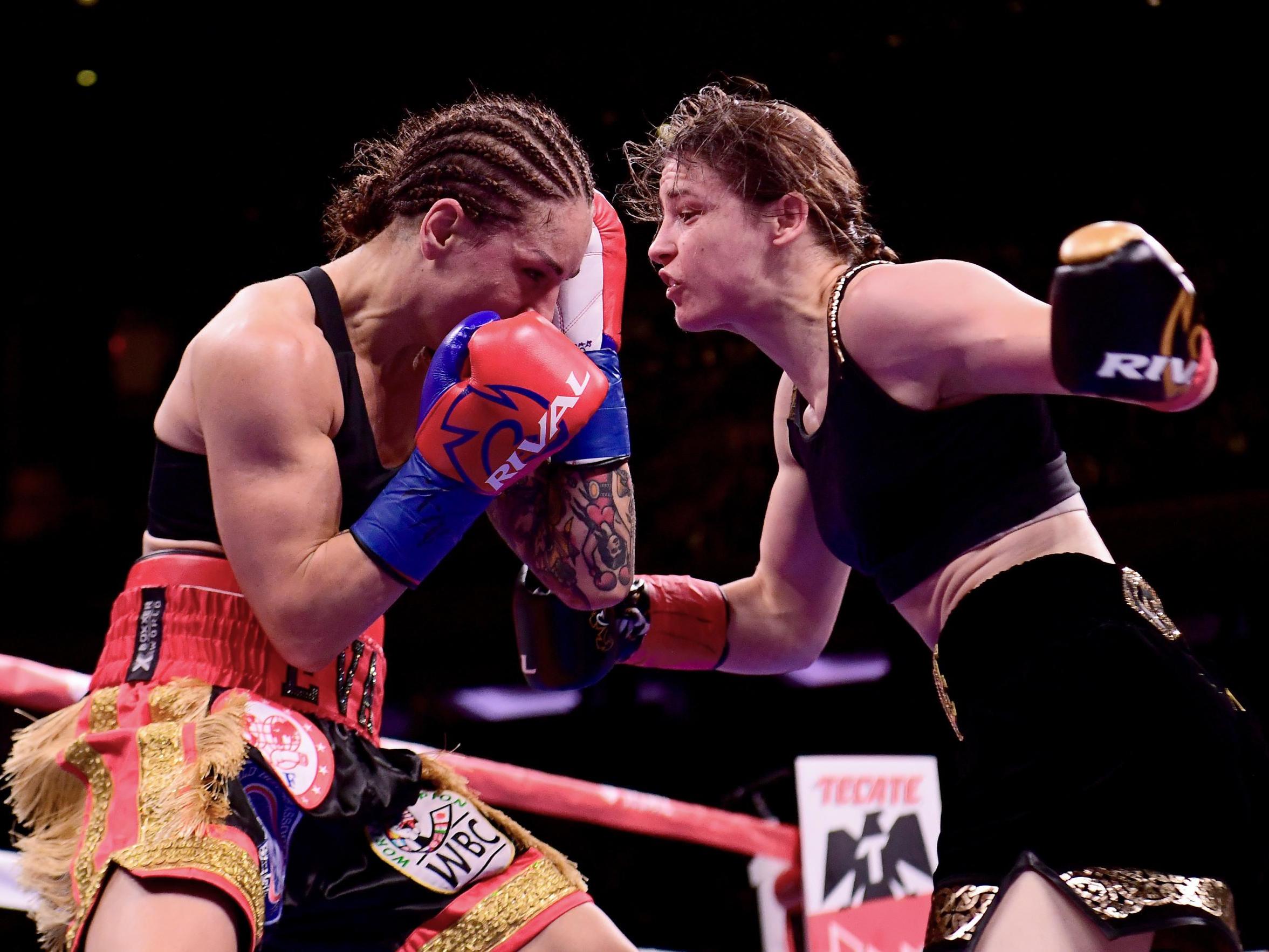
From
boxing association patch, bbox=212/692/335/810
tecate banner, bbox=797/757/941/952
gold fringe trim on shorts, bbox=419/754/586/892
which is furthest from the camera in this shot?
tecate banner, bbox=797/757/941/952

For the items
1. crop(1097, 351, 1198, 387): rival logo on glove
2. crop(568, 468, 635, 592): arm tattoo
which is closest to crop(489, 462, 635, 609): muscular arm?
crop(568, 468, 635, 592): arm tattoo

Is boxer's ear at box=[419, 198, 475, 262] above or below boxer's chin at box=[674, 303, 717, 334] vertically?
above

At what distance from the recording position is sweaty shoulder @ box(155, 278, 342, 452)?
1.57m

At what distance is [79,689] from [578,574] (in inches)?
41.5

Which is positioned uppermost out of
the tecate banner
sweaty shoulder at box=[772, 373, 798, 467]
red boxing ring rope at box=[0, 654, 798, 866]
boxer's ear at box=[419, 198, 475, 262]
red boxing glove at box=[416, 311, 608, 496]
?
boxer's ear at box=[419, 198, 475, 262]

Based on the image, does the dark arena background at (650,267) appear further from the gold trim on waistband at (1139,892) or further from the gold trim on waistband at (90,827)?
the gold trim on waistband at (1139,892)

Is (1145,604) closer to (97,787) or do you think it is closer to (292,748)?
(292,748)

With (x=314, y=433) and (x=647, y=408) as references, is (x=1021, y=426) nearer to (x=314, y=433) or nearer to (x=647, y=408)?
(x=314, y=433)

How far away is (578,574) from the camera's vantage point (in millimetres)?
1866

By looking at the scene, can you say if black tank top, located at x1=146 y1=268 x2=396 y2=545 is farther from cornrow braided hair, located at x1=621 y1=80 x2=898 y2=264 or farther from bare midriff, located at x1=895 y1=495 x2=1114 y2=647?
bare midriff, located at x1=895 y1=495 x2=1114 y2=647

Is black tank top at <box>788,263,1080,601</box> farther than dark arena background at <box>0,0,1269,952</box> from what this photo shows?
No

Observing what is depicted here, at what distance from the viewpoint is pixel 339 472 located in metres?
1.65

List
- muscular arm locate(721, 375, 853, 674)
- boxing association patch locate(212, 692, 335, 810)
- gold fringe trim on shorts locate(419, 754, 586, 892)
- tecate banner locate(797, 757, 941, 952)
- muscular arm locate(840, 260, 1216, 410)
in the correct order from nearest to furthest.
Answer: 1. muscular arm locate(840, 260, 1216, 410)
2. boxing association patch locate(212, 692, 335, 810)
3. gold fringe trim on shorts locate(419, 754, 586, 892)
4. muscular arm locate(721, 375, 853, 674)
5. tecate banner locate(797, 757, 941, 952)

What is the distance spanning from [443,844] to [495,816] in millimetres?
110
